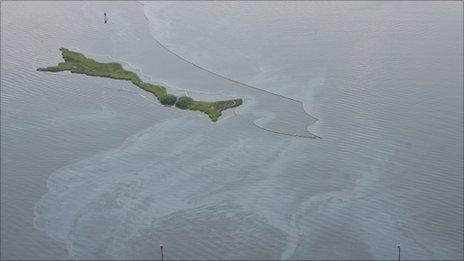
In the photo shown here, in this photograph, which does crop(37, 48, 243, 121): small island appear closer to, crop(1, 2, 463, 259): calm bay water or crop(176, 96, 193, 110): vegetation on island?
crop(176, 96, 193, 110): vegetation on island

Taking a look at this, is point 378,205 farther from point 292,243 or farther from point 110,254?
point 110,254

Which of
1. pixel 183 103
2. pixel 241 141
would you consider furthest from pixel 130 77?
pixel 241 141

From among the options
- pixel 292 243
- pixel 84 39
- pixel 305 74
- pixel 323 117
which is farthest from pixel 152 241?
pixel 84 39

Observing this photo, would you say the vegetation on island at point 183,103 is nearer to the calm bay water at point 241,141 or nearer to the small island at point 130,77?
the small island at point 130,77

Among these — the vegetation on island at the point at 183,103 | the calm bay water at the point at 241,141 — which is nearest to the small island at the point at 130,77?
the vegetation on island at the point at 183,103

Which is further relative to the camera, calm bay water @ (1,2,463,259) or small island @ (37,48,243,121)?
small island @ (37,48,243,121)

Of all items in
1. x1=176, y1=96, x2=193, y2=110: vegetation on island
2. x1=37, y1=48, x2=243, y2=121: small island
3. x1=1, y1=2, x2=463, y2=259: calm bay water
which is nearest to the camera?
x1=1, y1=2, x2=463, y2=259: calm bay water

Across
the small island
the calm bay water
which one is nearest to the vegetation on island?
the small island

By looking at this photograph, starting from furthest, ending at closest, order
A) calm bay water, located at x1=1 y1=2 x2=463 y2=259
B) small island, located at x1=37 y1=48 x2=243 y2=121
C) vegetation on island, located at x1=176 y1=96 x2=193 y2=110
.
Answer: vegetation on island, located at x1=176 y1=96 x2=193 y2=110
small island, located at x1=37 y1=48 x2=243 y2=121
calm bay water, located at x1=1 y1=2 x2=463 y2=259
